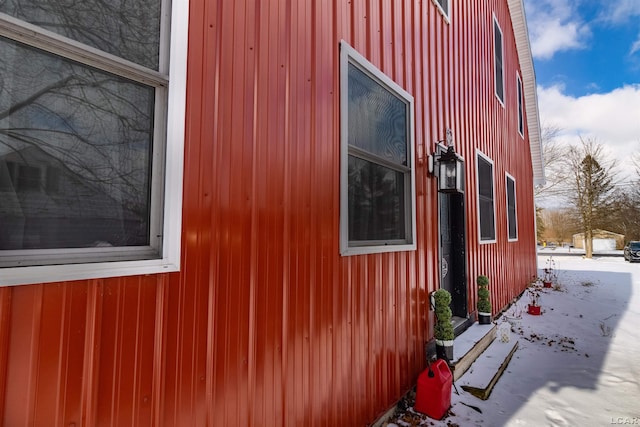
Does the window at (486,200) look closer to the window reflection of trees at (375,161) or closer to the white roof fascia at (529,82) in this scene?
the window reflection of trees at (375,161)

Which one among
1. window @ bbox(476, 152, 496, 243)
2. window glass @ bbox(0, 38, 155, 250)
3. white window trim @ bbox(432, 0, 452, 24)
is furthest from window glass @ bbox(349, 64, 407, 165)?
window @ bbox(476, 152, 496, 243)

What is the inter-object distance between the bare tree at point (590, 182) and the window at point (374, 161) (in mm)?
23763

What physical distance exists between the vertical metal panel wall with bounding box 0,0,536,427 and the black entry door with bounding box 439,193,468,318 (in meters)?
1.85

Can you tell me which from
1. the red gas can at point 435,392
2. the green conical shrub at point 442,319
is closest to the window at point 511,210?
the green conical shrub at point 442,319

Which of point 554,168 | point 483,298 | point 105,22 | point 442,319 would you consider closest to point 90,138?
point 105,22

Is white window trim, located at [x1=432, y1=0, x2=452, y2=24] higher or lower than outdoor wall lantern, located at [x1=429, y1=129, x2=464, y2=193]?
higher

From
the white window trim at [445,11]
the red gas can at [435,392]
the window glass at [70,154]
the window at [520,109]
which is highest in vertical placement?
the window at [520,109]

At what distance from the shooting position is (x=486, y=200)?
6.00 meters

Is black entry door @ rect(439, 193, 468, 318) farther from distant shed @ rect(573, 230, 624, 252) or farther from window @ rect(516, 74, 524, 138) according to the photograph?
distant shed @ rect(573, 230, 624, 252)

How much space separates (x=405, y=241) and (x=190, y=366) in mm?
2291

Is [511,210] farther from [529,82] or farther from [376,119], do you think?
[376,119]

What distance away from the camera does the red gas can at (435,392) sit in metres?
2.73

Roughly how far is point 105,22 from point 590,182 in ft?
90.6

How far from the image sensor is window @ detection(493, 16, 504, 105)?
275 inches
